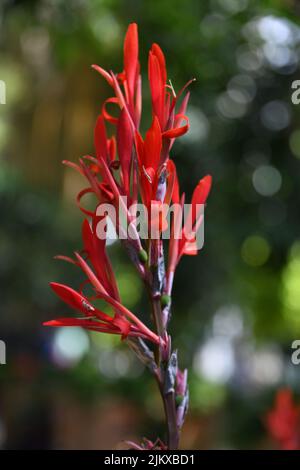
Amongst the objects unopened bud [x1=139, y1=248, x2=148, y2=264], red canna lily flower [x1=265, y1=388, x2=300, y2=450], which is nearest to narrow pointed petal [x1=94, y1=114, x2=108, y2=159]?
unopened bud [x1=139, y1=248, x2=148, y2=264]

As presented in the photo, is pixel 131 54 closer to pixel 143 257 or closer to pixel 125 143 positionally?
pixel 125 143

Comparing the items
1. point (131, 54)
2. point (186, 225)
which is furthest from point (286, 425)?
point (131, 54)

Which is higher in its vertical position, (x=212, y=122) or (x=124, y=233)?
(x=212, y=122)

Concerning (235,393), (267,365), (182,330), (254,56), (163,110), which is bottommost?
(267,365)

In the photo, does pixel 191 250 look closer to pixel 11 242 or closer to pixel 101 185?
pixel 101 185

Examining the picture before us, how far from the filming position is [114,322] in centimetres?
61

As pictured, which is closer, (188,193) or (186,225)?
(186,225)

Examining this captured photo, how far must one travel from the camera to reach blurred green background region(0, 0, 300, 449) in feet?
6.14

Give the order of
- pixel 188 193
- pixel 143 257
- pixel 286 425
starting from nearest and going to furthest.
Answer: pixel 143 257 < pixel 286 425 < pixel 188 193

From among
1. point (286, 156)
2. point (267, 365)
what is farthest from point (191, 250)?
point (267, 365)

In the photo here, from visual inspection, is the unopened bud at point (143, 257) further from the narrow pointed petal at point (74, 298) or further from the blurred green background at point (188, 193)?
the blurred green background at point (188, 193)

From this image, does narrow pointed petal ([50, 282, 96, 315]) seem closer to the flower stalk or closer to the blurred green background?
the flower stalk

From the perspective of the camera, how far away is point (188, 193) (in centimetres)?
263

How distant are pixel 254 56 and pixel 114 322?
1.66m
